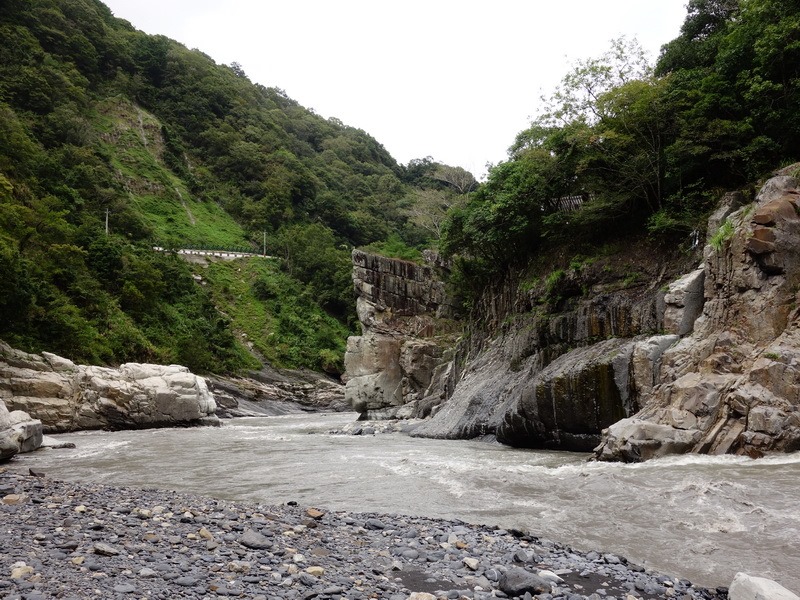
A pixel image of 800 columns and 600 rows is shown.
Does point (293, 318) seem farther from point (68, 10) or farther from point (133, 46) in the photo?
point (133, 46)

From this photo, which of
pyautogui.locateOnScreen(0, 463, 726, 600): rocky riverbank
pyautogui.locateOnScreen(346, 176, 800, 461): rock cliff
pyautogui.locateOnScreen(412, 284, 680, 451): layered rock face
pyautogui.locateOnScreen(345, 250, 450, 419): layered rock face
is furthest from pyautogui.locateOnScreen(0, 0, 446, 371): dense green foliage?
pyautogui.locateOnScreen(346, 176, 800, 461): rock cliff

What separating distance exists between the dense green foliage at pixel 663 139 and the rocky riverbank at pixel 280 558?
16.4 meters

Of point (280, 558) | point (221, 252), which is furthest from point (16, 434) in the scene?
point (221, 252)

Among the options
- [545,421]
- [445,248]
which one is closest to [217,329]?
[445,248]

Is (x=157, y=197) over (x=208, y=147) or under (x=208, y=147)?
under

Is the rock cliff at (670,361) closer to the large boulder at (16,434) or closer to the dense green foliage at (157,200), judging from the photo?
the large boulder at (16,434)

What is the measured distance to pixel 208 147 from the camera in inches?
3642

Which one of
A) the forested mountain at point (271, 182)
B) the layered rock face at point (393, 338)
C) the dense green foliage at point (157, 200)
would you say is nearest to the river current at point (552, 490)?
the forested mountain at point (271, 182)

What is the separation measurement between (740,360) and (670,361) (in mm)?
1858

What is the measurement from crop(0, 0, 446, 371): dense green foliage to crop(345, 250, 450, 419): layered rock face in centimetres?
1315

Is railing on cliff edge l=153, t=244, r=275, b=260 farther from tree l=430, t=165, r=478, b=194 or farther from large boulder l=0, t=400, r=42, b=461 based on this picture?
large boulder l=0, t=400, r=42, b=461

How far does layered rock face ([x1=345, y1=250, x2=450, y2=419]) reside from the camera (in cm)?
4184

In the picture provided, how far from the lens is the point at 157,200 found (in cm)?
7512

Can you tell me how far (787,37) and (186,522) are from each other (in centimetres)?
2220
